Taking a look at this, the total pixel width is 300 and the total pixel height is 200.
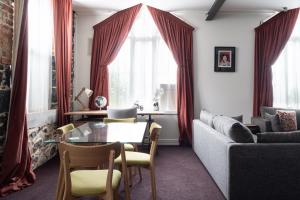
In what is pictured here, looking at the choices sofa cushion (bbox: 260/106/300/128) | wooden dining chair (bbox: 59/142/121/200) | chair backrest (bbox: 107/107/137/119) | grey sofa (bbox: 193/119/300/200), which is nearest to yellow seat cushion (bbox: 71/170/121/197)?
wooden dining chair (bbox: 59/142/121/200)

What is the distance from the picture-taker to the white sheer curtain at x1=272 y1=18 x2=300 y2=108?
504 centimetres

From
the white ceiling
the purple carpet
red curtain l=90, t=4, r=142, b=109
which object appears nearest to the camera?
the purple carpet

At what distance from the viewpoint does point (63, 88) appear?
4.09 metres

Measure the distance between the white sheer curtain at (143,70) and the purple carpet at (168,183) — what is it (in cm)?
144

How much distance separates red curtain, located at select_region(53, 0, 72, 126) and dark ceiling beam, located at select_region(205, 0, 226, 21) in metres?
2.48

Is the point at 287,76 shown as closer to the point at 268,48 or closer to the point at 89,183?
the point at 268,48

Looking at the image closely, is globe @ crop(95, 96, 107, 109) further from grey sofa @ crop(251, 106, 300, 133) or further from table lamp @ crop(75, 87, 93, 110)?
grey sofa @ crop(251, 106, 300, 133)

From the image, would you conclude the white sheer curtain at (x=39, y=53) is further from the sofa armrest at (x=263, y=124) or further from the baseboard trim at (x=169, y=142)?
the sofa armrest at (x=263, y=124)

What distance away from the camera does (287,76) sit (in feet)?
16.6

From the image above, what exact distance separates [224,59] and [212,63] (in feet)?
0.81

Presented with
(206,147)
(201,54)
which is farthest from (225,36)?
(206,147)

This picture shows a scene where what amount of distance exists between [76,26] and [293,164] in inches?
172

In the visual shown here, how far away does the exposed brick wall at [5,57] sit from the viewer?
272 cm

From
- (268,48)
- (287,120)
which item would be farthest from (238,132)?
(268,48)
